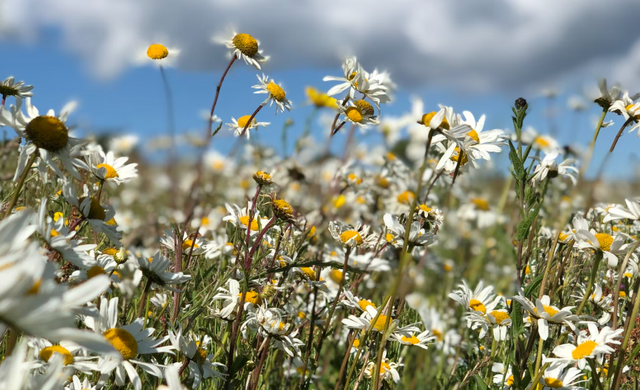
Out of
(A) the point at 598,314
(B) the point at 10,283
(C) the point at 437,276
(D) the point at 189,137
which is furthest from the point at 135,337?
(C) the point at 437,276

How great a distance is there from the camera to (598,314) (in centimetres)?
236

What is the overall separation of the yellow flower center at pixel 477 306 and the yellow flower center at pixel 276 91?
3.66 feet

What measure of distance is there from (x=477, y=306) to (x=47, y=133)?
154cm

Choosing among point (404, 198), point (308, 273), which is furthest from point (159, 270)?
point (404, 198)

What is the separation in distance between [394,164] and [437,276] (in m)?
1.96

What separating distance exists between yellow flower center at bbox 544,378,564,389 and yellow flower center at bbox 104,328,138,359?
1.12 meters

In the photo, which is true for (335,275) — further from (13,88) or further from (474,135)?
(13,88)

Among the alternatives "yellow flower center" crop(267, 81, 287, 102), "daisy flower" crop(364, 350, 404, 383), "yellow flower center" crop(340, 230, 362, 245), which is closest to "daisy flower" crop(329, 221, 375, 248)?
"yellow flower center" crop(340, 230, 362, 245)

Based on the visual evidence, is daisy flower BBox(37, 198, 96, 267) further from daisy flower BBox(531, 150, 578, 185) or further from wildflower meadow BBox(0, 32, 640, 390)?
daisy flower BBox(531, 150, 578, 185)

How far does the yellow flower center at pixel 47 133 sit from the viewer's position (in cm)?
118

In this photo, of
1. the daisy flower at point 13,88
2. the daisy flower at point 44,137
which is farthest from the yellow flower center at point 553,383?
the daisy flower at point 13,88

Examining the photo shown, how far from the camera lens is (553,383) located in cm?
150

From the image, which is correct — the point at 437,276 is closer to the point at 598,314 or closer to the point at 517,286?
the point at 598,314

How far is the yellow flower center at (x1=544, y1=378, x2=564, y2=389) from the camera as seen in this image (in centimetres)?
150
